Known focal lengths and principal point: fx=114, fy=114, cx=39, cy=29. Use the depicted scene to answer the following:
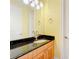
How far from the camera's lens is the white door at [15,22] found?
7.76 ft

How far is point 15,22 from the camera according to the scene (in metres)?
2.50

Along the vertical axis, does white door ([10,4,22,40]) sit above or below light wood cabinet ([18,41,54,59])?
above

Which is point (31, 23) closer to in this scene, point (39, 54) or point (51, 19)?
point (51, 19)

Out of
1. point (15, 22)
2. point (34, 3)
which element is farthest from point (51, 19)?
point (15, 22)

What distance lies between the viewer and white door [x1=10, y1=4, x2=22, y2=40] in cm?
236

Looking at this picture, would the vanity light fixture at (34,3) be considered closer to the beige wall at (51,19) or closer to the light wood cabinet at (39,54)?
the beige wall at (51,19)

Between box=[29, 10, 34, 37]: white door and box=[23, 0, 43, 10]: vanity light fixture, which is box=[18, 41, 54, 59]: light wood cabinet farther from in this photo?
box=[23, 0, 43, 10]: vanity light fixture

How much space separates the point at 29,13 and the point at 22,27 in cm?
56

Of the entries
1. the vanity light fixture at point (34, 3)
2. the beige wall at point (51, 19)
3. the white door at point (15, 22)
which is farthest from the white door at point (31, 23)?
the white door at point (15, 22)

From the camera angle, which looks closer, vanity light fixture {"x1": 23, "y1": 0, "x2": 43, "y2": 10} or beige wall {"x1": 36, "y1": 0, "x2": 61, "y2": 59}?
vanity light fixture {"x1": 23, "y1": 0, "x2": 43, "y2": 10}

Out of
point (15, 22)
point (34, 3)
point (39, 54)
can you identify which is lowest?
point (39, 54)

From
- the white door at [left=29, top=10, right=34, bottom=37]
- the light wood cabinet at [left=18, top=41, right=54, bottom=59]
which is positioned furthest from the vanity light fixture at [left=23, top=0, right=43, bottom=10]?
the light wood cabinet at [left=18, top=41, right=54, bottom=59]

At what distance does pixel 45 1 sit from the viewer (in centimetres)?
416
